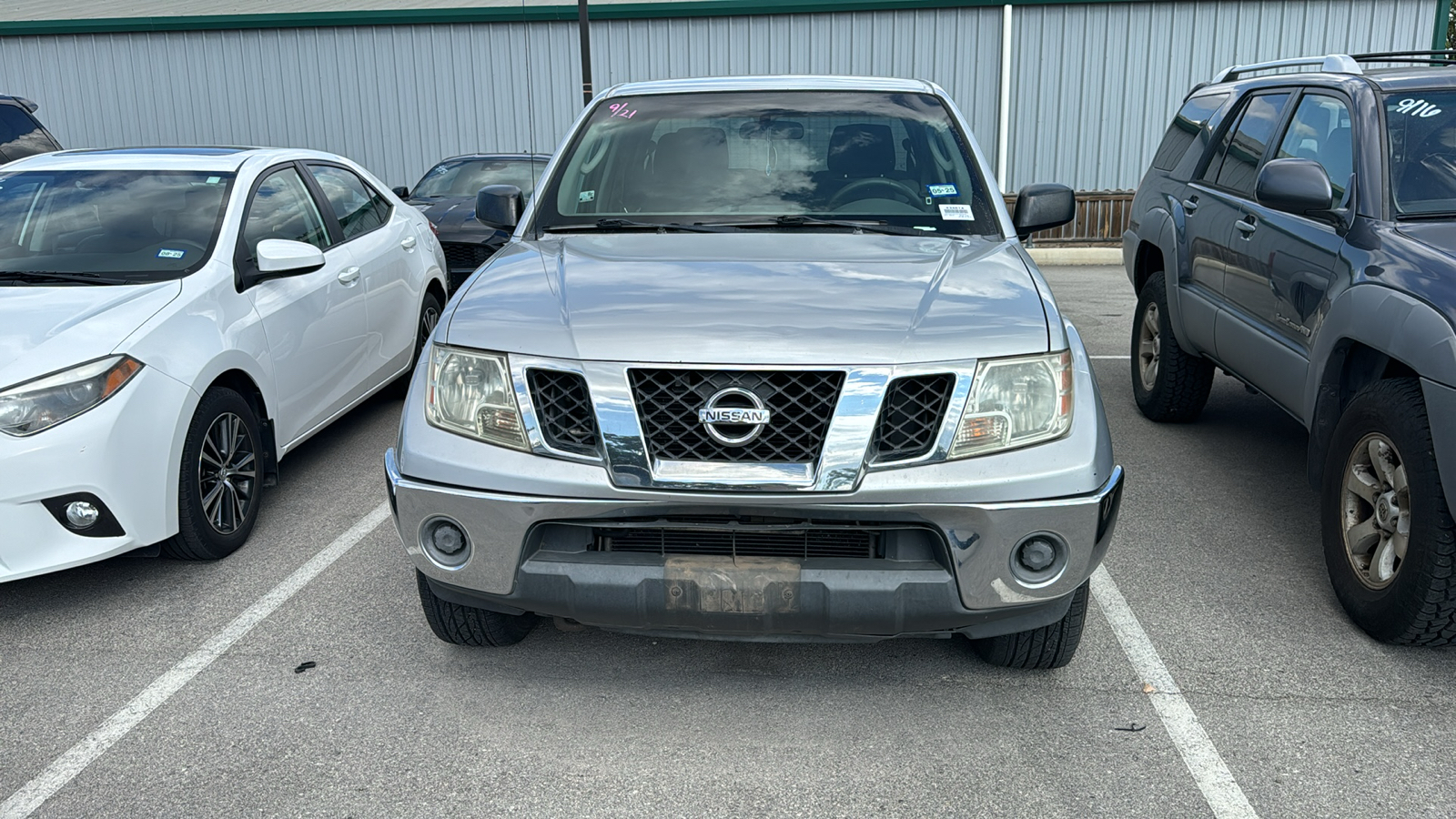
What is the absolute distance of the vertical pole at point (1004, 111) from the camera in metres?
15.1

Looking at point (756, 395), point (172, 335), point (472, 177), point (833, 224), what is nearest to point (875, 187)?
point (833, 224)

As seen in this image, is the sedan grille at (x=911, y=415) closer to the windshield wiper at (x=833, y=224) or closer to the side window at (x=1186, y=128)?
the windshield wiper at (x=833, y=224)

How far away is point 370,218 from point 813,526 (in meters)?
4.43

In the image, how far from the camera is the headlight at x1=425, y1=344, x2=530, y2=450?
9.73ft

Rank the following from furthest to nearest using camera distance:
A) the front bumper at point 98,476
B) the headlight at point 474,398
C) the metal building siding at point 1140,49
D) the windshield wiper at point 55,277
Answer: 1. the metal building siding at point 1140,49
2. the windshield wiper at point 55,277
3. the front bumper at point 98,476
4. the headlight at point 474,398

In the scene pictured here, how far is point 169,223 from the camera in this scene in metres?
4.91

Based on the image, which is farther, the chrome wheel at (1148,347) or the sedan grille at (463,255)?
the sedan grille at (463,255)

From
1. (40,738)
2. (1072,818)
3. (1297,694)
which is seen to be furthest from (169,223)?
(1297,694)

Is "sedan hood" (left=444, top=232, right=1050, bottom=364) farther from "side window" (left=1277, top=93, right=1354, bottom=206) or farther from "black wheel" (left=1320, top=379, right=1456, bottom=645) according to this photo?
"side window" (left=1277, top=93, right=1354, bottom=206)

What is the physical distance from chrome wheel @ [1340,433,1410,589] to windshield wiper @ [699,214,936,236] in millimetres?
1595

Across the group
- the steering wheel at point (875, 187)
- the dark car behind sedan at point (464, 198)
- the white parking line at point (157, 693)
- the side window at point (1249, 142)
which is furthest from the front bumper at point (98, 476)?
the dark car behind sedan at point (464, 198)

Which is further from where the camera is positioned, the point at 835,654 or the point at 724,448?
the point at 835,654

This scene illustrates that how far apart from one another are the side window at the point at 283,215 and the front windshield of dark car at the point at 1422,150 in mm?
4524

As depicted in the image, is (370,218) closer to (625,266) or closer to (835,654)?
(625,266)
